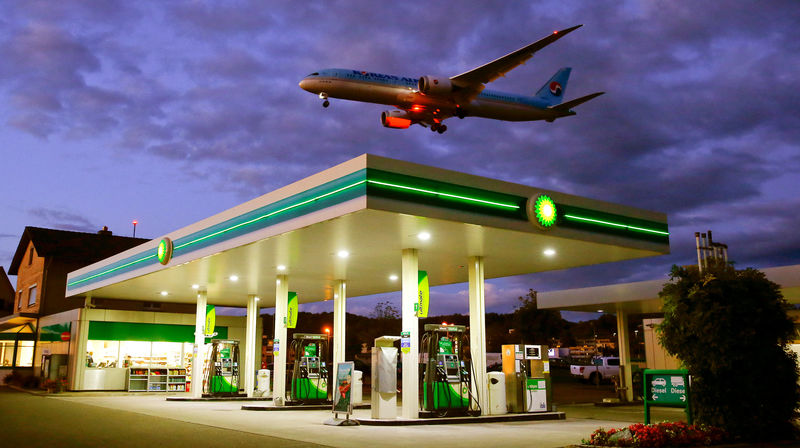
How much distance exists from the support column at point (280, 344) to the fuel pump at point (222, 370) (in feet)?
14.4

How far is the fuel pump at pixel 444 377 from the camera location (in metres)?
15.4

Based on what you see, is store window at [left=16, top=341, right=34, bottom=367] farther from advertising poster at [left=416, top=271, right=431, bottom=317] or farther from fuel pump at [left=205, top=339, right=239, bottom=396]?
advertising poster at [left=416, top=271, right=431, bottom=317]

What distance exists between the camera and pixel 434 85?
2073 centimetres

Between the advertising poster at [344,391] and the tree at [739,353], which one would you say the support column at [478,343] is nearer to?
the advertising poster at [344,391]

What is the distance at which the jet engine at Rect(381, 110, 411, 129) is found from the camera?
19.8 meters

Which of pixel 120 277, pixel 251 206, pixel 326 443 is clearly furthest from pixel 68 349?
pixel 326 443

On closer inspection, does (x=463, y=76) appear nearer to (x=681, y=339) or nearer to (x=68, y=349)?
(x=681, y=339)

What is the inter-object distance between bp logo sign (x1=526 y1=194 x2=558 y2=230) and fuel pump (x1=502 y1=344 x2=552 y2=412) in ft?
13.4

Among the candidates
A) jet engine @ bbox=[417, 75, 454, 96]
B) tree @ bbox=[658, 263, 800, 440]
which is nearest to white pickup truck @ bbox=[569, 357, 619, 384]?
jet engine @ bbox=[417, 75, 454, 96]

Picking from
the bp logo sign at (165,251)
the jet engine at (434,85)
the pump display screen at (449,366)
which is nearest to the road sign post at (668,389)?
the pump display screen at (449,366)

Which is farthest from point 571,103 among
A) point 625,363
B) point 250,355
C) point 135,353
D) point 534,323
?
point 534,323

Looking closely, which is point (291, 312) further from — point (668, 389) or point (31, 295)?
point (31, 295)

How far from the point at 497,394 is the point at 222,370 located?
11.8 metres

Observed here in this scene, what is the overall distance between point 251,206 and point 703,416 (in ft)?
32.0
